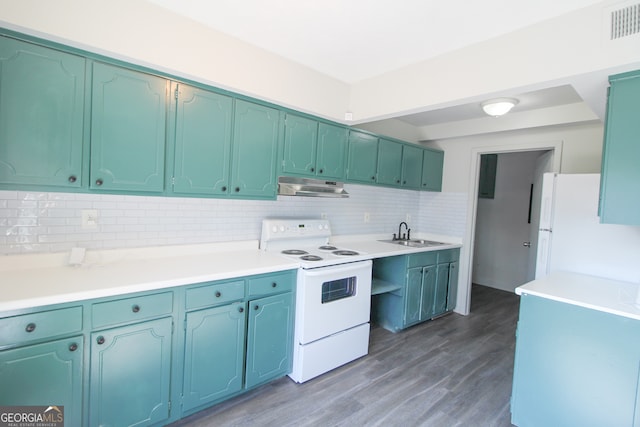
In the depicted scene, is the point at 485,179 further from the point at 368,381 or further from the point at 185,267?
the point at 185,267

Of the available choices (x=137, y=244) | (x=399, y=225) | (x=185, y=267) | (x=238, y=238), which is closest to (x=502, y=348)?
(x=399, y=225)

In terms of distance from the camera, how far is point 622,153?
1.70 metres

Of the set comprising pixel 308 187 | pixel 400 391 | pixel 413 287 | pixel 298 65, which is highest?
pixel 298 65

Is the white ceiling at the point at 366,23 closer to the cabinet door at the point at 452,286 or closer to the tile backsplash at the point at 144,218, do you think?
the tile backsplash at the point at 144,218

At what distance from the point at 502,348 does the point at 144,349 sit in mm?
3258

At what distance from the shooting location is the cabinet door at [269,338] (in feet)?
6.87

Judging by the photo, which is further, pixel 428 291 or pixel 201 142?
pixel 428 291

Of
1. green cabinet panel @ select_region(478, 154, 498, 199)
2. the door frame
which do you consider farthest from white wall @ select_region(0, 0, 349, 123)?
green cabinet panel @ select_region(478, 154, 498, 199)

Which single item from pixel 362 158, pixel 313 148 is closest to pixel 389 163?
pixel 362 158

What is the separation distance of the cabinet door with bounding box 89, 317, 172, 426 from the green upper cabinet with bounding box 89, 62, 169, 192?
84cm

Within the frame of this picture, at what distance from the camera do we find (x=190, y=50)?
1.94m

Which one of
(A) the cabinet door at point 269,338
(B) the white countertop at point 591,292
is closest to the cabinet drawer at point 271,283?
(A) the cabinet door at point 269,338

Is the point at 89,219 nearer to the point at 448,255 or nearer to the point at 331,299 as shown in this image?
the point at 331,299

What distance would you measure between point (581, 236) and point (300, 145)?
2379 mm
